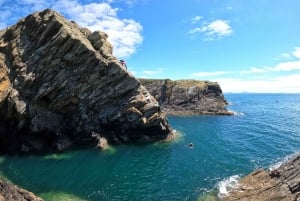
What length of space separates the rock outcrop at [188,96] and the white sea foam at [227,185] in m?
94.7

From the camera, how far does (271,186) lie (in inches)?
1588

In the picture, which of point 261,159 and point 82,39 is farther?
point 82,39

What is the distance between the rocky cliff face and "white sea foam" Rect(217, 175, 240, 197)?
34.2 meters

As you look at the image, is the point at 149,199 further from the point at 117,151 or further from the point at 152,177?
the point at 117,151

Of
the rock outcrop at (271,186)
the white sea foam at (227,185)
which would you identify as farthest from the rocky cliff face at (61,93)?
the rock outcrop at (271,186)

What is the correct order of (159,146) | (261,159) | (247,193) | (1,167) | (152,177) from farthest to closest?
1. (159,146)
2. (261,159)
3. (1,167)
4. (152,177)
5. (247,193)

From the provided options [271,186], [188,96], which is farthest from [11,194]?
[188,96]

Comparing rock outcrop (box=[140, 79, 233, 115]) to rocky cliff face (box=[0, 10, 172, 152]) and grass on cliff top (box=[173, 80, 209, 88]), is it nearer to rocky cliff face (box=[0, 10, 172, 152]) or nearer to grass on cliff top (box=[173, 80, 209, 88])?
grass on cliff top (box=[173, 80, 209, 88])

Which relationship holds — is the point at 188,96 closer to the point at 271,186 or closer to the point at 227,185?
the point at 227,185

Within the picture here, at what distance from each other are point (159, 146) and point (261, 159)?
83.8 feet

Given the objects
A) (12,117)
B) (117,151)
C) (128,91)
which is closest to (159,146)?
(117,151)

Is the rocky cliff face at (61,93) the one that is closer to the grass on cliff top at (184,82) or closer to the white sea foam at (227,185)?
the white sea foam at (227,185)

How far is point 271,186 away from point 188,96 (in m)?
118

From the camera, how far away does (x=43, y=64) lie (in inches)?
2963
